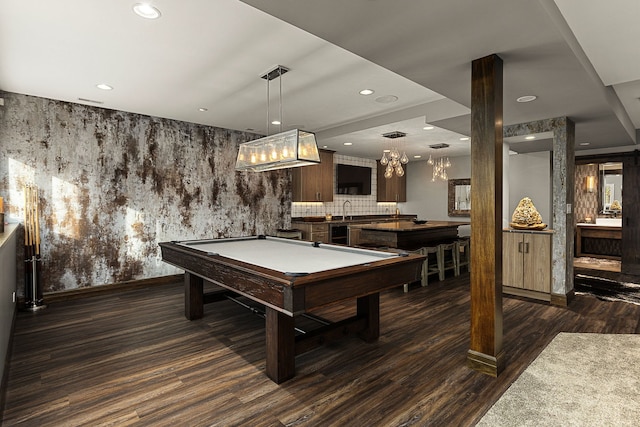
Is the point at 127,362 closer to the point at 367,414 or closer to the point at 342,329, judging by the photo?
the point at 342,329

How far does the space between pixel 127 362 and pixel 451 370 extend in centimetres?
256

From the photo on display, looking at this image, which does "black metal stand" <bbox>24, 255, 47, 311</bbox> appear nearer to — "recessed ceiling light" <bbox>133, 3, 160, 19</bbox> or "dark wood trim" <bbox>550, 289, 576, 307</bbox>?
"recessed ceiling light" <bbox>133, 3, 160, 19</bbox>

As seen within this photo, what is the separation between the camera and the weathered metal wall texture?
427 centimetres

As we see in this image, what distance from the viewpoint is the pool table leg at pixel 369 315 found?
3.06 metres

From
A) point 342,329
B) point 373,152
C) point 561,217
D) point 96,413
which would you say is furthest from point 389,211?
point 96,413

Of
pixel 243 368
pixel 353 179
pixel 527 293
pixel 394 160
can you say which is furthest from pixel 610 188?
pixel 243 368

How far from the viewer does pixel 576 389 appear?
2320mm

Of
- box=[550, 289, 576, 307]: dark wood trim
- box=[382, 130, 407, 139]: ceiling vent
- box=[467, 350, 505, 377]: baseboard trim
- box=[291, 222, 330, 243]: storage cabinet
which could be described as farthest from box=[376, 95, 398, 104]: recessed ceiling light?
box=[550, 289, 576, 307]: dark wood trim

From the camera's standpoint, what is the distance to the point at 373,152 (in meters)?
7.82

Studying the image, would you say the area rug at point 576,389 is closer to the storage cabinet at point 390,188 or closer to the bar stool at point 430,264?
the bar stool at point 430,264

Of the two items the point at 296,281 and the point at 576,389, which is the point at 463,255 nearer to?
the point at 576,389

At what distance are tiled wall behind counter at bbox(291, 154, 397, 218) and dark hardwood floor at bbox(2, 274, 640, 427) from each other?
3808mm

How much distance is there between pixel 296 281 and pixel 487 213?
60.4 inches

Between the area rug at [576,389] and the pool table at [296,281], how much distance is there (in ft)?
3.37
